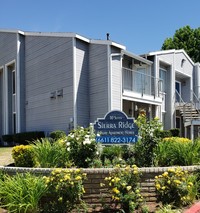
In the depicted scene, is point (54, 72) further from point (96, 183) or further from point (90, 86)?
point (96, 183)

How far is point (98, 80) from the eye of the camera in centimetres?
1839

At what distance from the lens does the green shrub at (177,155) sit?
8049 mm

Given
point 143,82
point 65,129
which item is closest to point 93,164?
point 65,129

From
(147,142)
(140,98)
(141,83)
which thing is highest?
(141,83)

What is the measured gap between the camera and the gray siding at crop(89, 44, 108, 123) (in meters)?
17.9

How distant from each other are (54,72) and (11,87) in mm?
5874

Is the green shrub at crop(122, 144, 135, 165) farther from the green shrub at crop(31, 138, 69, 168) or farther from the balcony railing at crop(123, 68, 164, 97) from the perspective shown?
the balcony railing at crop(123, 68, 164, 97)

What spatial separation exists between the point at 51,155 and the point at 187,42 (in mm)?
39725

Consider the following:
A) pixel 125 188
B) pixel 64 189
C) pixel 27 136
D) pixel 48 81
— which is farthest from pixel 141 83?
pixel 64 189

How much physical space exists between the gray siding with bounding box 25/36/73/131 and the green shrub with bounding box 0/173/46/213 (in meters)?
11.8

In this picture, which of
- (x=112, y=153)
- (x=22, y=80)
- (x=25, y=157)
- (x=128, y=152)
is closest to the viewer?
(x=25, y=157)

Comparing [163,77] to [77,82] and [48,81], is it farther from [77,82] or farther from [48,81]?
[48,81]

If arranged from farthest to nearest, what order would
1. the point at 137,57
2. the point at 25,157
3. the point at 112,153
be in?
1. the point at 137,57
2. the point at 112,153
3. the point at 25,157

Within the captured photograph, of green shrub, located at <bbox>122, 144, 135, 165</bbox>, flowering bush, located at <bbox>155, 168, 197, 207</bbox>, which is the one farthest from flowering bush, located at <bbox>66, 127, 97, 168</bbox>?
flowering bush, located at <bbox>155, 168, 197, 207</bbox>
